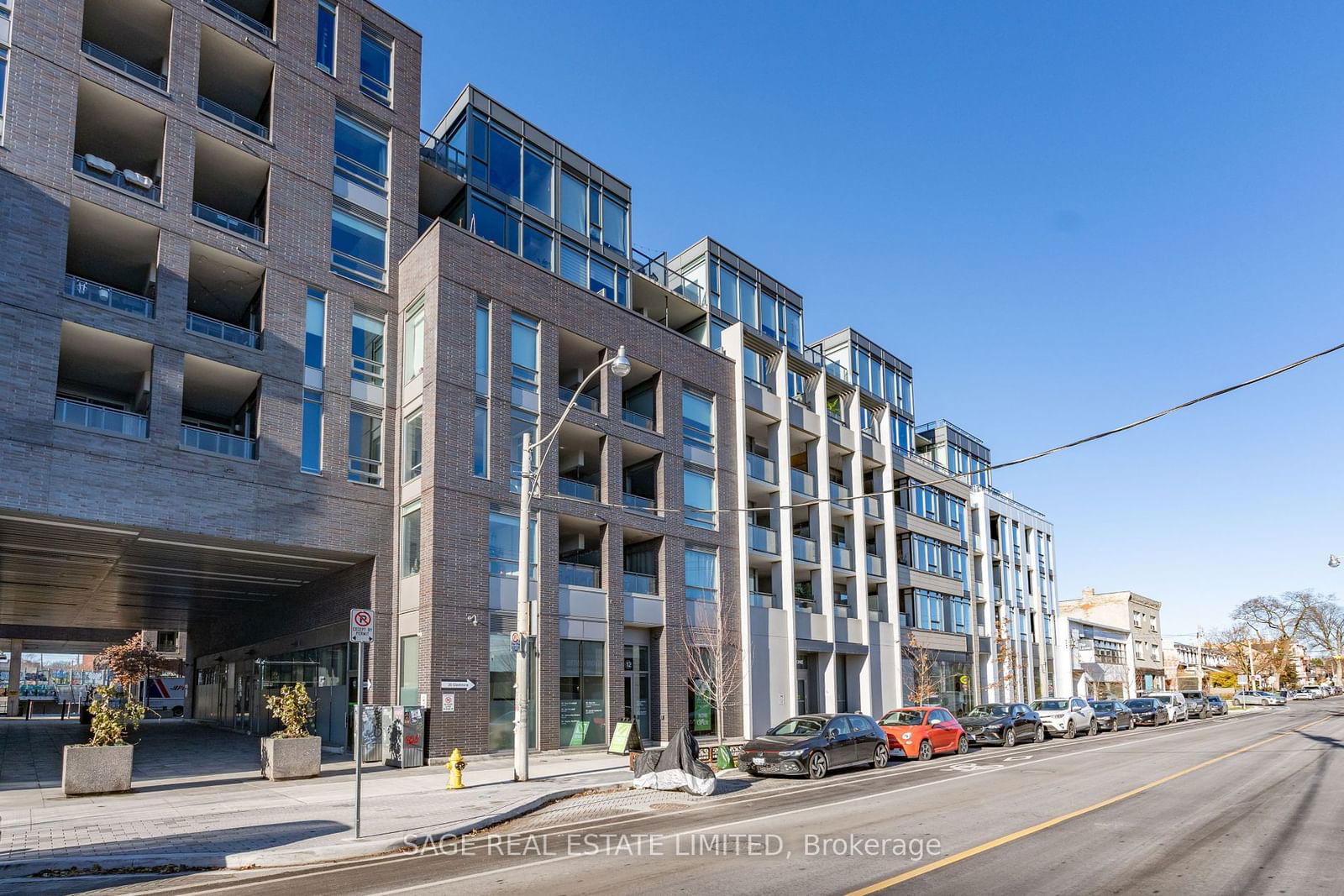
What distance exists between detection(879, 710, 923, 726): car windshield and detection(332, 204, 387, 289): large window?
64.9 feet

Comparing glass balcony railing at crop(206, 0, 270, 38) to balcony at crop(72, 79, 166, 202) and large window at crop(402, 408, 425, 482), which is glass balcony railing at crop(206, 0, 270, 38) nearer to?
balcony at crop(72, 79, 166, 202)

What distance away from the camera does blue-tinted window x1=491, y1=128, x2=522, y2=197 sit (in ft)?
100

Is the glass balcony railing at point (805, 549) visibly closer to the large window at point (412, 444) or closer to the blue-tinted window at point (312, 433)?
the large window at point (412, 444)

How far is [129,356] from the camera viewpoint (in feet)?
76.6

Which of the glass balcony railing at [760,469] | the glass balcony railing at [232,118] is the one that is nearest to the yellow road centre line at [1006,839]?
the glass balcony railing at [760,469]

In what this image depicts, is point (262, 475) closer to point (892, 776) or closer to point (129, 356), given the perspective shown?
point (129, 356)

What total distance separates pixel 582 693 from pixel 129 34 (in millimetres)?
22082

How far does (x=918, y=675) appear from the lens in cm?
4522

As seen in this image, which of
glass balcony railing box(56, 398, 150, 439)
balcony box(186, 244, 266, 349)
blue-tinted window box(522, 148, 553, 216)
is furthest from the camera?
blue-tinted window box(522, 148, 553, 216)

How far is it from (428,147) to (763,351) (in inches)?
623

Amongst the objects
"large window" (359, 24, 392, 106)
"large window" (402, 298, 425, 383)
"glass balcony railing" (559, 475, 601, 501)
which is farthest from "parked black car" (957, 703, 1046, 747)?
"large window" (359, 24, 392, 106)

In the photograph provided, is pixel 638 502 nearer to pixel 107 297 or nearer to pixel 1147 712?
pixel 107 297

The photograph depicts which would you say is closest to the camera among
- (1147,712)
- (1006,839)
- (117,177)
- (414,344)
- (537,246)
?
(1006,839)

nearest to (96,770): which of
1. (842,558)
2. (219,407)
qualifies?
(219,407)
